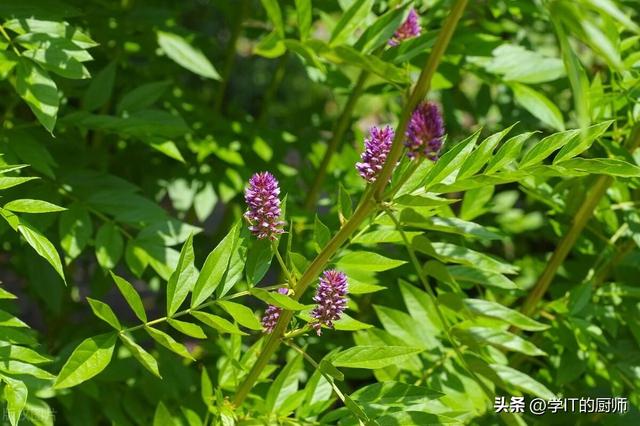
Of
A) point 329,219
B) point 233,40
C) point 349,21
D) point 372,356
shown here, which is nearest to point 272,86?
point 233,40

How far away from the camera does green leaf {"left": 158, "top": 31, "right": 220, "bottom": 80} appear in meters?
1.47

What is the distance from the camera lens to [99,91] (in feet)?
4.51

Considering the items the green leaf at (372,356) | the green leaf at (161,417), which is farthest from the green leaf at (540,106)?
the green leaf at (161,417)

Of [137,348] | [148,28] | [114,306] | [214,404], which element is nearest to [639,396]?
[214,404]

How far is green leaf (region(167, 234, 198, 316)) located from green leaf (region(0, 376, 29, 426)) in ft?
0.69

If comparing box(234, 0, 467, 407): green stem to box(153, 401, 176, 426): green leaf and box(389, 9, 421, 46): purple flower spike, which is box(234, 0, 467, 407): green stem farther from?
box(389, 9, 421, 46): purple flower spike

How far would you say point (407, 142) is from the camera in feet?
2.57

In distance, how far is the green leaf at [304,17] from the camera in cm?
97

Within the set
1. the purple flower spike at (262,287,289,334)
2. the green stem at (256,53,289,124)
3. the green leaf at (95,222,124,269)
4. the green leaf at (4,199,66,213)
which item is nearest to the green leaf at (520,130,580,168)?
the purple flower spike at (262,287,289,334)

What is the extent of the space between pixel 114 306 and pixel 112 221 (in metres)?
2.02

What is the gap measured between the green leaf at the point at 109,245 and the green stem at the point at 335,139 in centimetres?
50

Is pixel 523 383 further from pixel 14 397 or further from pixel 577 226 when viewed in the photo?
pixel 14 397

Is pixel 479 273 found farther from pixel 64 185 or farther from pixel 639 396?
pixel 64 185

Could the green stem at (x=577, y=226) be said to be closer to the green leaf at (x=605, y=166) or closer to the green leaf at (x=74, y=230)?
the green leaf at (x=605, y=166)
